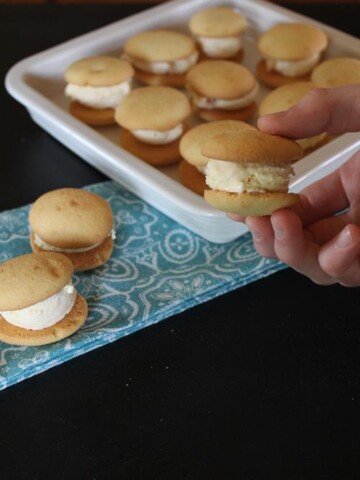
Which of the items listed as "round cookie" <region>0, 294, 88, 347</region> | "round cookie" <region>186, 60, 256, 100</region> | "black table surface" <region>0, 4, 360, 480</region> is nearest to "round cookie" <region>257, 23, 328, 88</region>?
"round cookie" <region>186, 60, 256, 100</region>

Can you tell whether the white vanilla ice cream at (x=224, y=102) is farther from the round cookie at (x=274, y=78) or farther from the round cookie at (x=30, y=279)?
the round cookie at (x=30, y=279)

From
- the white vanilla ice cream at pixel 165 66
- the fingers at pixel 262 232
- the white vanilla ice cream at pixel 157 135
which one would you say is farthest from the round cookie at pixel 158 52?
the fingers at pixel 262 232

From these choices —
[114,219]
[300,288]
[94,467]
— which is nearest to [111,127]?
[114,219]

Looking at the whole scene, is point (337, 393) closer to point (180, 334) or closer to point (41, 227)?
point (180, 334)

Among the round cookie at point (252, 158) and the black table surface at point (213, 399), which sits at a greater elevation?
the round cookie at point (252, 158)

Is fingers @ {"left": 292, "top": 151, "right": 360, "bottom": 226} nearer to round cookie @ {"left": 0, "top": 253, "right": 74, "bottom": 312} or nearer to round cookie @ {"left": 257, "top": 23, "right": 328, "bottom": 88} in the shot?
round cookie @ {"left": 0, "top": 253, "right": 74, "bottom": 312}

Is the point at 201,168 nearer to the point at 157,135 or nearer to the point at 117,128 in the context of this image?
the point at 157,135
